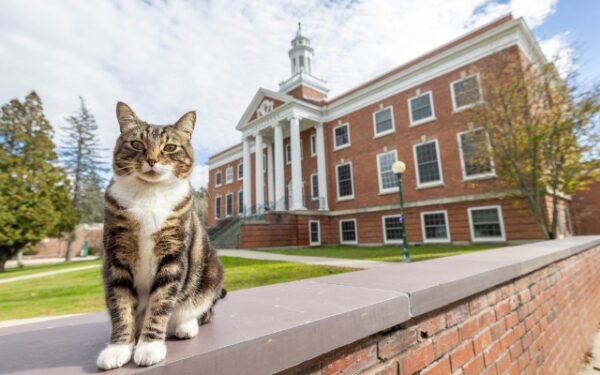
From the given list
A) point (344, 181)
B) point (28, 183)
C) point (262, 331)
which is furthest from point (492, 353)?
point (28, 183)

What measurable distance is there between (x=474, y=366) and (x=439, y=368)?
1.55 ft

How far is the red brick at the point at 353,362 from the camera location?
1217mm

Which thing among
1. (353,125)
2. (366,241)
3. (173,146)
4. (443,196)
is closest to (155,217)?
(173,146)

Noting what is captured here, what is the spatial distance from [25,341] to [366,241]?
68.3 ft

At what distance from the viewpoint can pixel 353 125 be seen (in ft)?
75.5

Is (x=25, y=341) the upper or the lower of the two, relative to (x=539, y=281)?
upper

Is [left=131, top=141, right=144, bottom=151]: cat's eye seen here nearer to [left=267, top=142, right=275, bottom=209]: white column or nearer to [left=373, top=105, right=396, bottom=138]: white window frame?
[left=373, top=105, right=396, bottom=138]: white window frame

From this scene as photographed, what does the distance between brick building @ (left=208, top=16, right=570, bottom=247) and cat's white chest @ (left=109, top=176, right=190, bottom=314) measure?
600 inches

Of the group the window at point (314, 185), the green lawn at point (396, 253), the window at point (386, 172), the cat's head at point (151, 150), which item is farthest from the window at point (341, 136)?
the cat's head at point (151, 150)

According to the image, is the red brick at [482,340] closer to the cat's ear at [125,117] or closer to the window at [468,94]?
the cat's ear at [125,117]

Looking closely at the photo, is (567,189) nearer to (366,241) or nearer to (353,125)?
(366,241)

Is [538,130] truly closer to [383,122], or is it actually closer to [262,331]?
[383,122]


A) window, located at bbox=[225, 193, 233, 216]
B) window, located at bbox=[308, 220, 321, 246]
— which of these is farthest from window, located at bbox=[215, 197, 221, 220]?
window, located at bbox=[308, 220, 321, 246]

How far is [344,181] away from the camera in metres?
23.2
